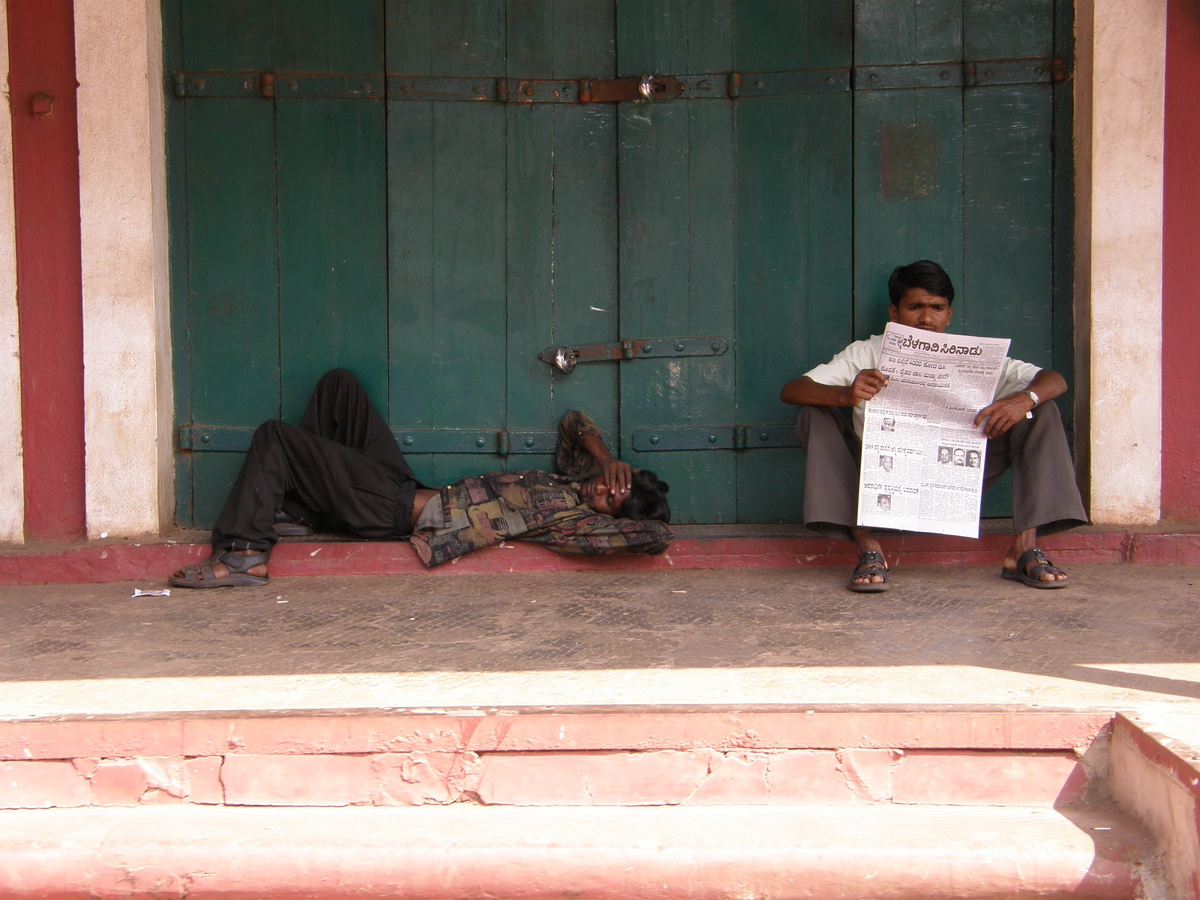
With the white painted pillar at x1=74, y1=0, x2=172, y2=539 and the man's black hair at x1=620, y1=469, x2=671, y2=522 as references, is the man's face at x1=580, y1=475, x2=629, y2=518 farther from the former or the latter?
the white painted pillar at x1=74, y1=0, x2=172, y2=539

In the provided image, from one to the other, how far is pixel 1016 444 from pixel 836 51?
1.62 metres

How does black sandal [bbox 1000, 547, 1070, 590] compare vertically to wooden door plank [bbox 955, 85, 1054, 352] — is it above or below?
below

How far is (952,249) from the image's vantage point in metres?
3.90

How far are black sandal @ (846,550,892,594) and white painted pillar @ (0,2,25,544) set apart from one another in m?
2.95

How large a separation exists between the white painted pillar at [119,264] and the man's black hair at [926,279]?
8.76ft

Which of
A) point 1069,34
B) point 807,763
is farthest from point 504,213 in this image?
point 807,763

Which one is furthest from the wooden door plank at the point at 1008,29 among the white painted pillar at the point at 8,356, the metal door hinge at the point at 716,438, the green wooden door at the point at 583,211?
the white painted pillar at the point at 8,356

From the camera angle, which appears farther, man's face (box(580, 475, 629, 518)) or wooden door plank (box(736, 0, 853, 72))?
wooden door plank (box(736, 0, 853, 72))

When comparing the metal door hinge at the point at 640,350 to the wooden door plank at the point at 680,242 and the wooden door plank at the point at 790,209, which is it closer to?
the wooden door plank at the point at 680,242

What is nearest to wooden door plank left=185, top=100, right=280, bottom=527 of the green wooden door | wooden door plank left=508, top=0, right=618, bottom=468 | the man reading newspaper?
the green wooden door

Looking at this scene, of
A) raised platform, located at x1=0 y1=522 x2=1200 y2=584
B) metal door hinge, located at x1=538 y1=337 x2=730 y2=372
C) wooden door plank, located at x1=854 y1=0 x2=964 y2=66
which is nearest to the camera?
raised platform, located at x1=0 y1=522 x2=1200 y2=584

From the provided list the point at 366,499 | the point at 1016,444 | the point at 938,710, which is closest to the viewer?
the point at 938,710

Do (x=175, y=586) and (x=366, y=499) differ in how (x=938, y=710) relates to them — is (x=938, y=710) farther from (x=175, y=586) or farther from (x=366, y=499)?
(x=175, y=586)

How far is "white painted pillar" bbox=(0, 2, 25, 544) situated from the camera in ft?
12.1
